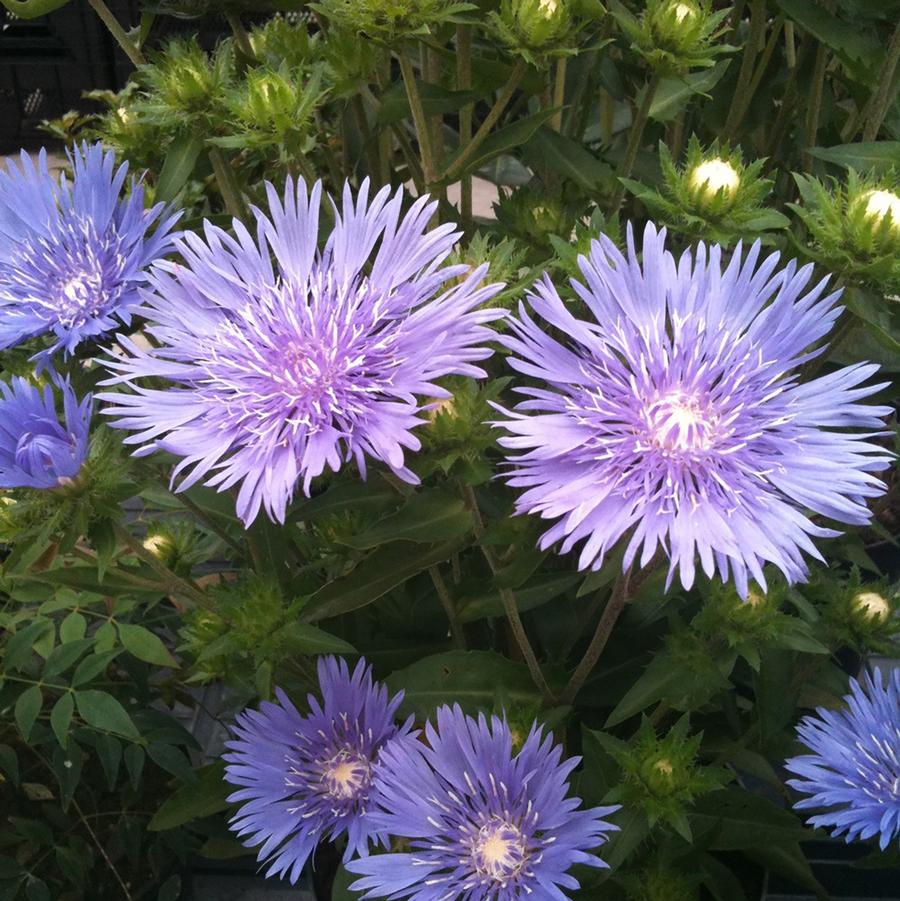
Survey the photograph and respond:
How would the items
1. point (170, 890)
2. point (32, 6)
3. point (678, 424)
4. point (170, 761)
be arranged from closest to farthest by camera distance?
point (678, 424)
point (32, 6)
point (170, 761)
point (170, 890)

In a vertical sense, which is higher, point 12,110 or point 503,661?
point 12,110

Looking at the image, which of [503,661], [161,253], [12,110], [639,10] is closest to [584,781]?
[503,661]

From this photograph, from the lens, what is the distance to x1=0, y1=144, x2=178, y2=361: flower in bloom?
0.76 meters

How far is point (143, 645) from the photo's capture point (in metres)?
0.97

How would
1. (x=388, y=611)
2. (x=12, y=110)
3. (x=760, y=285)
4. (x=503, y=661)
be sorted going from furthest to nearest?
(x=12, y=110), (x=388, y=611), (x=503, y=661), (x=760, y=285)

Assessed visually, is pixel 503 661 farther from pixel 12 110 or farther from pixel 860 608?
pixel 12 110

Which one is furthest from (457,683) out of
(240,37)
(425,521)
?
(240,37)

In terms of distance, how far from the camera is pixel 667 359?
2.27 feet

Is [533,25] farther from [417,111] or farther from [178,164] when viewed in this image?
[178,164]

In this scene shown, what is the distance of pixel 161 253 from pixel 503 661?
0.43m

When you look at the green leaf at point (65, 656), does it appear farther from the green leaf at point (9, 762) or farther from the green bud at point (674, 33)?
the green bud at point (674, 33)

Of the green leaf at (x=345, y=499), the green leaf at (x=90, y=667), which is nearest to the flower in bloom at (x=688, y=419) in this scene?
the green leaf at (x=345, y=499)

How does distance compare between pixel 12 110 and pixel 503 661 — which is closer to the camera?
pixel 503 661

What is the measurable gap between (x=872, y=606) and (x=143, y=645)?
2.10 feet
